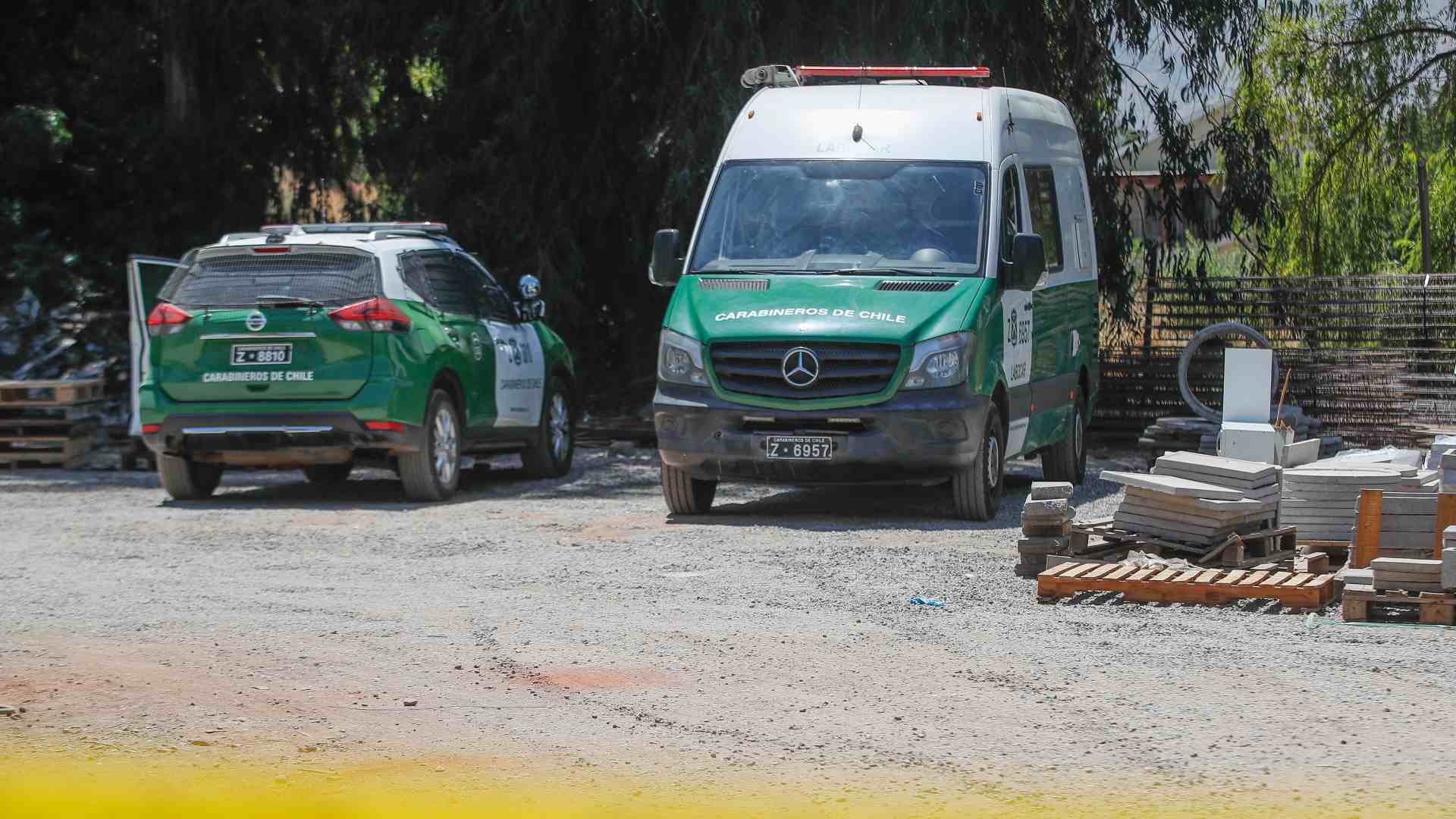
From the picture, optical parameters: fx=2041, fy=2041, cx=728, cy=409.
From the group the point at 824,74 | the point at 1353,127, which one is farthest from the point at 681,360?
the point at 1353,127

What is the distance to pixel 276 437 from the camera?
14.2 m

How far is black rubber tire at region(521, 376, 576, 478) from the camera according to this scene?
670 inches

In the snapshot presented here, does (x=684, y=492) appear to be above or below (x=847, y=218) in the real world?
below

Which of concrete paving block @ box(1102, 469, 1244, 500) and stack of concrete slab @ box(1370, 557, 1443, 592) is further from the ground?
concrete paving block @ box(1102, 469, 1244, 500)

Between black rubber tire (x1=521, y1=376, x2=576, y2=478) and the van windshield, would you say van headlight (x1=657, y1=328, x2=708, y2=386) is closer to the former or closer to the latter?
the van windshield

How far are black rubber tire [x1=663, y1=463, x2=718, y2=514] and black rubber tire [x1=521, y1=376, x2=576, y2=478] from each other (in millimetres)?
3425

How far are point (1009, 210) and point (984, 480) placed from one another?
1967mm

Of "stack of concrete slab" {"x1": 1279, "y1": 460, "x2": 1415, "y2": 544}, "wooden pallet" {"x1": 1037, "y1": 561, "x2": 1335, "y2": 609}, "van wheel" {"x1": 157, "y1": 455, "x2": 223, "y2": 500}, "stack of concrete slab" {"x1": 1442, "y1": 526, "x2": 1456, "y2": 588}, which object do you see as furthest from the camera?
"van wheel" {"x1": 157, "y1": 455, "x2": 223, "y2": 500}

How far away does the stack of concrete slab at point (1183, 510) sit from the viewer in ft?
33.9

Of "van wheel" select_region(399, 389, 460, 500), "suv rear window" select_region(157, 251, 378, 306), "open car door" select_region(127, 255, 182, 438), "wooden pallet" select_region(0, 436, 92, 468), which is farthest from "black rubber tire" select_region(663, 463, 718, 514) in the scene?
"wooden pallet" select_region(0, 436, 92, 468)

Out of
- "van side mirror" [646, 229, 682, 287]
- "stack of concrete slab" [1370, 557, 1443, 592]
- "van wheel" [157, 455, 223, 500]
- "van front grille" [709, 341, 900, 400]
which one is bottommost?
"van wheel" [157, 455, 223, 500]

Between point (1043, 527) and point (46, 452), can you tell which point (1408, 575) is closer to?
point (1043, 527)

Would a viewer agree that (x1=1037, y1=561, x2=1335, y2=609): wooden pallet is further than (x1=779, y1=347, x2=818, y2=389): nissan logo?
No

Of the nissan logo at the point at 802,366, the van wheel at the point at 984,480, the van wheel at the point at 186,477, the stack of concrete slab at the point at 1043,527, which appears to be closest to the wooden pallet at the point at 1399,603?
the stack of concrete slab at the point at 1043,527
